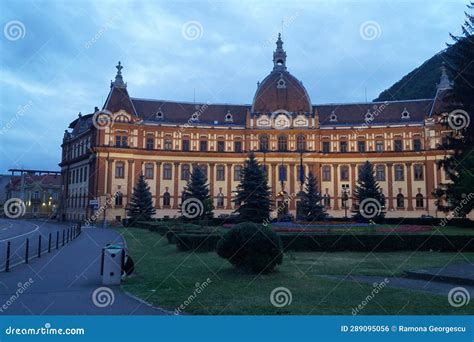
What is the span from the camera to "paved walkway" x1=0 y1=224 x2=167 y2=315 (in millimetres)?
9000

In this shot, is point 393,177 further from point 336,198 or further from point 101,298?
point 101,298

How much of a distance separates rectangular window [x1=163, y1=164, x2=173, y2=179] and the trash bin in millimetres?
55001

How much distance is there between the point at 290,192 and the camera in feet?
218

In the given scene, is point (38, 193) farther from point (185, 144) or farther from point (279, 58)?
point (279, 58)

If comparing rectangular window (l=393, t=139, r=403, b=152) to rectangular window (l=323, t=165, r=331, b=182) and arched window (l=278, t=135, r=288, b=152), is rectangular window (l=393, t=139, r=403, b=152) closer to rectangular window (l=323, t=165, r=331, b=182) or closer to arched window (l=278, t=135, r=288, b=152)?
rectangular window (l=323, t=165, r=331, b=182)

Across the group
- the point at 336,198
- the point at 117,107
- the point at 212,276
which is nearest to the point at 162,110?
the point at 117,107

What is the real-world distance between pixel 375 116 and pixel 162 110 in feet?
118

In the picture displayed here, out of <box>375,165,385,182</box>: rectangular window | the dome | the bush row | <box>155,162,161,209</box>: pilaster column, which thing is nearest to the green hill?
<box>375,165,385,182</box>: rectangular window

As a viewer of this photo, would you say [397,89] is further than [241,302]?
Yes

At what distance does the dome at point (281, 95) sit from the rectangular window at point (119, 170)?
23.5 meters

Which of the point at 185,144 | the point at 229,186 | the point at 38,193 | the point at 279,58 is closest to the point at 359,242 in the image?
the point at 229,186

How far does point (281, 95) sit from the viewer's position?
71.2m

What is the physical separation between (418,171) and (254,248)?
196ft

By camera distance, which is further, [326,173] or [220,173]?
[326,173]
